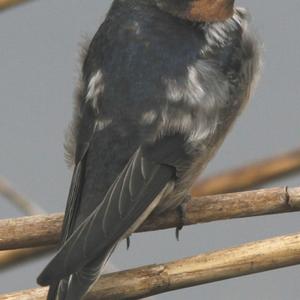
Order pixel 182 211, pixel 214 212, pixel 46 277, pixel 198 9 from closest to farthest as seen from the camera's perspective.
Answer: pixel 46 277
pixel 214 212
pixel 182 211
pixel 198 9

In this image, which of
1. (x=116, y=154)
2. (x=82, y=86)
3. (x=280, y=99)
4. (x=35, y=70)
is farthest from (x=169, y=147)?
(x=35, y=70)

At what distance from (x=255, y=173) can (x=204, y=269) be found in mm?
468

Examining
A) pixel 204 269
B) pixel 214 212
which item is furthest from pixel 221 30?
pixel 204 269

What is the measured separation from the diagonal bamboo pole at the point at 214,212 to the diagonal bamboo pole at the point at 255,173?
172 mm

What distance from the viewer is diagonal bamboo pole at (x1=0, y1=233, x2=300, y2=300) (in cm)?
220

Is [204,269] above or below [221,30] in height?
below

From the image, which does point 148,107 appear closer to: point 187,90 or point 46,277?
point 187,90

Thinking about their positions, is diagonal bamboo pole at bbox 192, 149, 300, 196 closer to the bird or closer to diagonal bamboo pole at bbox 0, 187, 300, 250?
the bird

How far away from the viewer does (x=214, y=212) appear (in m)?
2.41

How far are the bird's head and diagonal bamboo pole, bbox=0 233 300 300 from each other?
0.66 metres

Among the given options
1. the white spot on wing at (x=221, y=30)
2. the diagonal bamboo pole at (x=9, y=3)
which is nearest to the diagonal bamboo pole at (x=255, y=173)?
the white spot on wing at (x=221, y=30)

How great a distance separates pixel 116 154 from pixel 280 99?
200 cm

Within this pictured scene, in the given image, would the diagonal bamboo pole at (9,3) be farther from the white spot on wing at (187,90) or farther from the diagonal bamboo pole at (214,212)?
the diagonal bamboo pole at (214,212)

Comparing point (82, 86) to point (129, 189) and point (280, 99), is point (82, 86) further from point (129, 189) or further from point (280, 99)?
point (280, 99)
